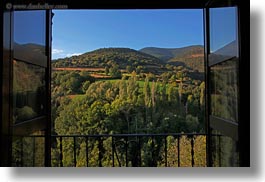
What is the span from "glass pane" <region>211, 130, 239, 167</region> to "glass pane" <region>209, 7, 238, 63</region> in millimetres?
506

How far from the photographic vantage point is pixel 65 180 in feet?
5.68

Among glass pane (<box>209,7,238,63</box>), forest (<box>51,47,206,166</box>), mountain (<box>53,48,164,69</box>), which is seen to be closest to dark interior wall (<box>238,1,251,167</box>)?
glass pane (<box>209,7,238,63</box>)

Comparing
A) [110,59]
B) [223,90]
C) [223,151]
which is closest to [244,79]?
[223,90]

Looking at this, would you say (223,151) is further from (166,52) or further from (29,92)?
(29,92)

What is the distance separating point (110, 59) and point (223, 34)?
0.76m

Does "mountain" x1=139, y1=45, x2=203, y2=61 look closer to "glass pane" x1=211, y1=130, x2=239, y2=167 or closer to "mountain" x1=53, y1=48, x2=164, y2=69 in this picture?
"mountain" x1=53, y1=48, x2=164, y2=69

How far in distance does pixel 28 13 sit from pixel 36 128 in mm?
737

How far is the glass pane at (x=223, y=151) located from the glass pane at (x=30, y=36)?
122 centimetres

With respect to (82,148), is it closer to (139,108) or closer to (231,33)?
(139,108)

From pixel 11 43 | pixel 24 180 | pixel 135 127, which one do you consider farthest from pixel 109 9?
pixel 24 180

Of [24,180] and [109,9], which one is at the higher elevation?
[109,9]

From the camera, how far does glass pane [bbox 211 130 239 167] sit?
1.78 metres

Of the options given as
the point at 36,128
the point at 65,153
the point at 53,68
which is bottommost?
the point at 65,153

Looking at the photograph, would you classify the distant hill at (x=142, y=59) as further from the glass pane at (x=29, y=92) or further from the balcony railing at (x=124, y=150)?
the balcony railing at (x=124, y=150)
